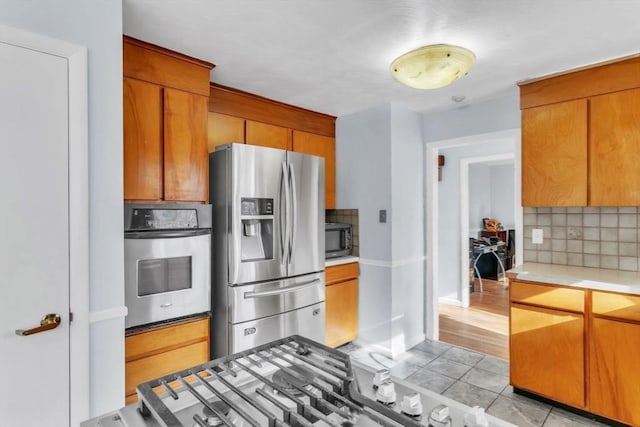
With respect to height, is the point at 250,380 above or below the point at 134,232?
below

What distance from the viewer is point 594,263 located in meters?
2.62

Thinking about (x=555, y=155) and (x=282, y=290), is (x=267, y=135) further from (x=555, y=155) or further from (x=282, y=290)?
(x=555, y=155)

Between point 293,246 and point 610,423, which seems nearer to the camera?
point 610,423

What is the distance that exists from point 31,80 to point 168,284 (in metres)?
1.19

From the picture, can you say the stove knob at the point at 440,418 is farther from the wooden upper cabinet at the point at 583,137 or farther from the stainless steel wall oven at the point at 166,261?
the wooden upper cabinet at the point at 583,137

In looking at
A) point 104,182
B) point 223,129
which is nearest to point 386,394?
point 104,182

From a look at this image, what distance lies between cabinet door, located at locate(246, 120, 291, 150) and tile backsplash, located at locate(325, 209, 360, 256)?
3.05 feet

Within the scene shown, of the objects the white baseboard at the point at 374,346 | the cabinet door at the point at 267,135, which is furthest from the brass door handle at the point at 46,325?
the white baseboard at the point at 374,346

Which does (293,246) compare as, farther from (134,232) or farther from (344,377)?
(344,377)

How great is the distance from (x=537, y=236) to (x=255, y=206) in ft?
7.69

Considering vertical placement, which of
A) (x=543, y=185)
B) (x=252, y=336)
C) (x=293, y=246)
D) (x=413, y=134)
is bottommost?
(x=252, y=336)

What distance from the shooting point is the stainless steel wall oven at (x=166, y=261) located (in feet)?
6.18

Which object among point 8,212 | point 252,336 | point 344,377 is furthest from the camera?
point 252,336

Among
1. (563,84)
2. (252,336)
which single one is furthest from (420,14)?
(252,336)
